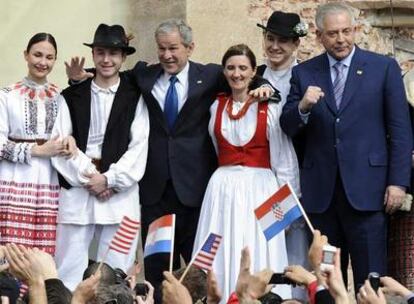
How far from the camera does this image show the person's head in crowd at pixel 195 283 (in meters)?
9.49

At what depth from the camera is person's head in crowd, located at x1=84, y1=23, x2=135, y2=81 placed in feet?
37.6

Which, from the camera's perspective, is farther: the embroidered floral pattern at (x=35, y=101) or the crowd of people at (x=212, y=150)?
the embroidered floral pattern at (x=35, y=101)

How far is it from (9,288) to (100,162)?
108 inches

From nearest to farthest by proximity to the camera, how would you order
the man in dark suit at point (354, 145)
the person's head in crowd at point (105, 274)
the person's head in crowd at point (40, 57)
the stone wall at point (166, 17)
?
the person's head in crowd at point (105, 274) < the man in dark suit at point (354, 145) < the person's head in crowd at point (40, 57) < the stone wall at point (166, 17)

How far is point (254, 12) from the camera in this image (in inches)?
526

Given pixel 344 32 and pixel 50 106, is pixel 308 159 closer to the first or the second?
pixel 344 32

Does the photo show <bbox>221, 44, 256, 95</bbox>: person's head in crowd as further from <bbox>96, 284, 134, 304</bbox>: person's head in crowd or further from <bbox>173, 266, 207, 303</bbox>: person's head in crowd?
<bbox>96, 284, 134, 304</bbox>: person's head in crowd

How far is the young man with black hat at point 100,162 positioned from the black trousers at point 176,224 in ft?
0.42

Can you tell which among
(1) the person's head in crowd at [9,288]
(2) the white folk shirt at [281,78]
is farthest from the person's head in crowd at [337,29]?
(1) the person's head in crowd at [9,288]

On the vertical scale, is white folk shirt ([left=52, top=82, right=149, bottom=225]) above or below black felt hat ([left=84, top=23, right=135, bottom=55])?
below

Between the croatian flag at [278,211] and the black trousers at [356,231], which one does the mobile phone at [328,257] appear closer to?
the croatian flag at [278,211]

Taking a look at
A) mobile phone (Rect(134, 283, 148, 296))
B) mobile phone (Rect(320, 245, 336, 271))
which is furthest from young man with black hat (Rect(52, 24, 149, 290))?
mobile phone (Rect(320, 245, 336, 271))

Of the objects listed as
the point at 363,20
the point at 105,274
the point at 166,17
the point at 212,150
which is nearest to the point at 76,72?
the point at 212,150

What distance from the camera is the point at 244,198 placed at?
36.5ft
